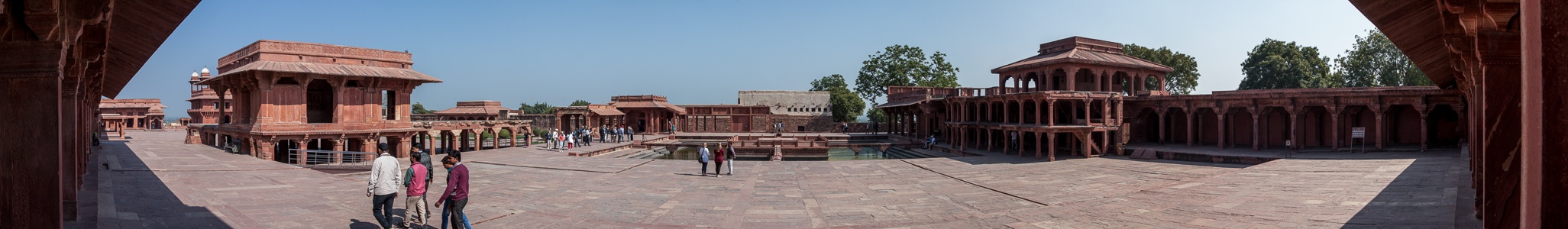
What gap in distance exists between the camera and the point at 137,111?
192 ft

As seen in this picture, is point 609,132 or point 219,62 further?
point 609,132

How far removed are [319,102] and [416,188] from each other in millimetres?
23875

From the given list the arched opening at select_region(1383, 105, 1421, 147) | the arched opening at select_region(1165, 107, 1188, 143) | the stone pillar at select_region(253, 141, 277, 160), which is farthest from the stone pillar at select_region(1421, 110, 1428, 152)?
the stone pillar at select_region(253, 141, 277, 160)

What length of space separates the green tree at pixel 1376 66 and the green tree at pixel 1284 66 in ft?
4.28

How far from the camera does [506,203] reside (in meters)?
13.2

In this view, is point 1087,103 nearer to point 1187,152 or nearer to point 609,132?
point 1187,152

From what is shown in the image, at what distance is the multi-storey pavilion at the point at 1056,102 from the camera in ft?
87.4

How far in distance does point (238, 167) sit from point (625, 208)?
37.6ft

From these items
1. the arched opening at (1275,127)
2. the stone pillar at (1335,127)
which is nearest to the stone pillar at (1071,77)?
the arched opening at (1275,127)

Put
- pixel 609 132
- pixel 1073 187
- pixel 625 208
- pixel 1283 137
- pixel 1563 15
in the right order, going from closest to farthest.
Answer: pixel 1563 15 → pixel 625 208 → pixel 1073 187 → pixel 1283 137 → pixel 609 132

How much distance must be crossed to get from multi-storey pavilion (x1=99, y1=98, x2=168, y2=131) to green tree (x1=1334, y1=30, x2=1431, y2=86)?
87.8 m

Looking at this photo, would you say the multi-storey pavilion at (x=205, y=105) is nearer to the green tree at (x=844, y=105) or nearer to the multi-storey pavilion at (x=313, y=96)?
the multi-storey pavilion at (x=313, y=96)

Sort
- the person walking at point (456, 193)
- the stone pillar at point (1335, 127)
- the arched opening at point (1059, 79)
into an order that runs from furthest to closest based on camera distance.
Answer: the arched opening at point (1059, 79), the stone pillar at point (1335, 127), the person walking at point (456, 193)

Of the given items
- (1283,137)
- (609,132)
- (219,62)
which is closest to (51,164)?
(219,62)
